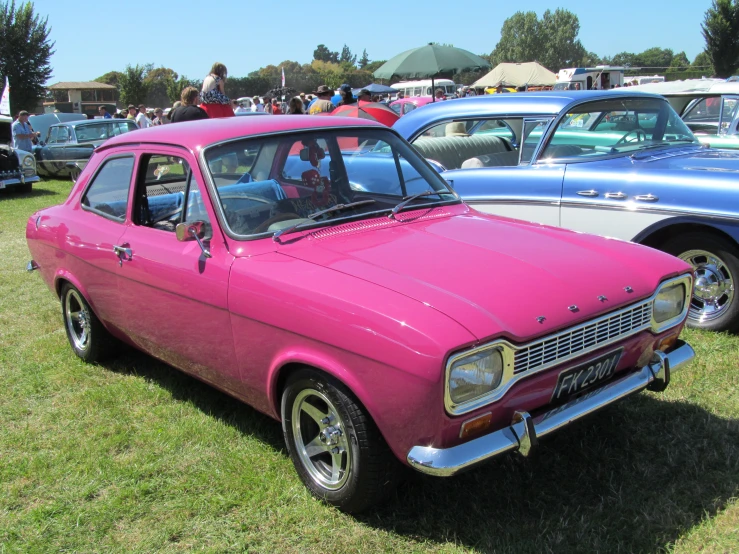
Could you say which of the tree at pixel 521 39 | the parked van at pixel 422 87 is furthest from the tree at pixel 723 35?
the tree at pixel 521 39

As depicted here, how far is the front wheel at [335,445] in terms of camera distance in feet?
8.57

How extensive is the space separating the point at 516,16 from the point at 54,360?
126002 mm

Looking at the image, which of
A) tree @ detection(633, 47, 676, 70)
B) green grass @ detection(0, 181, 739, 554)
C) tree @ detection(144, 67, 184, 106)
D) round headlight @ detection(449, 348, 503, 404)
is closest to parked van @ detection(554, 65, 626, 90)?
green grass @ detection(0, 181, 739, 554)

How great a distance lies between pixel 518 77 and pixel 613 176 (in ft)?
83.9

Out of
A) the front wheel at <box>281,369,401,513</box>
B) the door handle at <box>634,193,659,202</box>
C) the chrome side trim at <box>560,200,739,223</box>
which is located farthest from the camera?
the door handle at <box>634,193,659,202</box>

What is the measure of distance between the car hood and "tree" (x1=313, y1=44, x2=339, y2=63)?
6867 inches

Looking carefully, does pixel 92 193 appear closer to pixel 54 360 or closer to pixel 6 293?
pixel 54 360

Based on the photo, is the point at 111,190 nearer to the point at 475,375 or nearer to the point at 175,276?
the point at 175,276

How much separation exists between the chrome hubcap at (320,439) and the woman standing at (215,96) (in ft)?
20.1

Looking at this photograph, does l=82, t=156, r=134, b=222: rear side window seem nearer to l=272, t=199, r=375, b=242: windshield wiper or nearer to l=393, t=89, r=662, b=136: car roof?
l=272, t=199, r=375, b=242: windshield wiper

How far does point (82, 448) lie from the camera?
11.7ft

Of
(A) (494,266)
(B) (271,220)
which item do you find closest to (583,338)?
(A) (494,266)

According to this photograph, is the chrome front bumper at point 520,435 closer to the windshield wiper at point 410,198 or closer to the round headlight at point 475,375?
the round headlight at point 475,375

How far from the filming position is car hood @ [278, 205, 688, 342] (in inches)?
98.9
